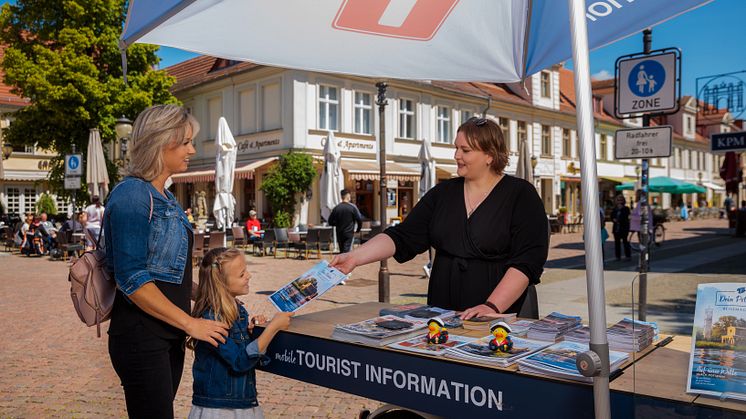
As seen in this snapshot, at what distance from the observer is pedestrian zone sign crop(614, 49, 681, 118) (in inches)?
253

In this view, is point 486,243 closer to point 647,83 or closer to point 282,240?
point 647,83

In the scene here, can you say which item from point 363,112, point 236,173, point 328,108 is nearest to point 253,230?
point 236,173

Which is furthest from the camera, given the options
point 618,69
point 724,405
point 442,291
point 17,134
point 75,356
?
point 17,134

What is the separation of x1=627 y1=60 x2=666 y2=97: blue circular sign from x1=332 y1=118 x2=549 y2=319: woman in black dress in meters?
4.38

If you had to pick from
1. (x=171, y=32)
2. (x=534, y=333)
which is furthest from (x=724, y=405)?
(x=171, y=32)

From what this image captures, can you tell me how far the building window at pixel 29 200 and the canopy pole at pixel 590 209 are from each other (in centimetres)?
3839

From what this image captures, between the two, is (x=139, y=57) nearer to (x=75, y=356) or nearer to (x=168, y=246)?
(x=75, y=356)

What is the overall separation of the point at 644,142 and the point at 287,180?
19.2m

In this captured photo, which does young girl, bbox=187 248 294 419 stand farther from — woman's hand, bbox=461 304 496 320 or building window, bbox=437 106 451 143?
building window, bbox=437 106 451 143

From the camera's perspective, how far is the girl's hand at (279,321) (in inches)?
98.9

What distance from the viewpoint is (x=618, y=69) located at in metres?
6.77

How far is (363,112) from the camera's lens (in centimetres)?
2797

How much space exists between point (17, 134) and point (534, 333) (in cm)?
2731

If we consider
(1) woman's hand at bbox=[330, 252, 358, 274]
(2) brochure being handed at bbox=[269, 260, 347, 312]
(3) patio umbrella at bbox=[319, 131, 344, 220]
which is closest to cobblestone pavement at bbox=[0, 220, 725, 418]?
(1) woman's hand at bbox=[330, 252, 358, 274]
